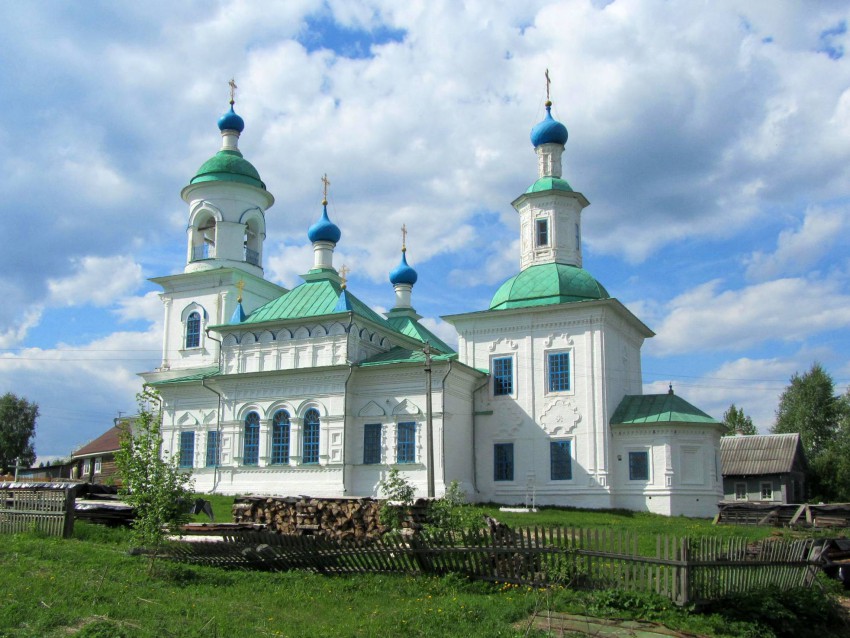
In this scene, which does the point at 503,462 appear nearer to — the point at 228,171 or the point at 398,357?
the point at 398,357

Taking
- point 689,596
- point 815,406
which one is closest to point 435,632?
point 689,596

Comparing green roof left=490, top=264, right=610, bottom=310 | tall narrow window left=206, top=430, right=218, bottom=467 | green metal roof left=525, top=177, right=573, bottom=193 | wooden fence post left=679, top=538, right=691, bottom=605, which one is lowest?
wooden fence post left=679, top=538, right=691, bottom=605

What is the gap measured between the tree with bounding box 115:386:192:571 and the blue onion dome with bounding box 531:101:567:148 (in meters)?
21.4

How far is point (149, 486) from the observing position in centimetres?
1240

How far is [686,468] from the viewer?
25344 mm

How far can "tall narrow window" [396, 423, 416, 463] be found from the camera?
84.4 feet

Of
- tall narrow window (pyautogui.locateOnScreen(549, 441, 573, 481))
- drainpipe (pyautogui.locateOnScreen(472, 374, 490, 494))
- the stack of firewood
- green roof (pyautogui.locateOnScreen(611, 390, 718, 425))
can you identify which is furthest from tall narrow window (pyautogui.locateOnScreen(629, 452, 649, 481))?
the stack of firewood

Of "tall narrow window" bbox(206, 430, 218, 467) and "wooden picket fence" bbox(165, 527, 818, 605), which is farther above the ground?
"tall narrow window" bbox(206, 430, 218, 467)

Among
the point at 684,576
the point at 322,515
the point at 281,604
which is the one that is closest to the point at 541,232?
the point at 322,515

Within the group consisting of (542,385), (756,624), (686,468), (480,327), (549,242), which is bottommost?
(756,624)

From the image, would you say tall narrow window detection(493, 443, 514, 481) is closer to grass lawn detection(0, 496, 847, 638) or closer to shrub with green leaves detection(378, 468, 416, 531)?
shrub with green leaves detection(378, 468, 416, 531)

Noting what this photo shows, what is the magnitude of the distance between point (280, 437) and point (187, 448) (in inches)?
167

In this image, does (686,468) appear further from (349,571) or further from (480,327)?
(349,571)

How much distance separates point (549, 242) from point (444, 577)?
20.2 meters
